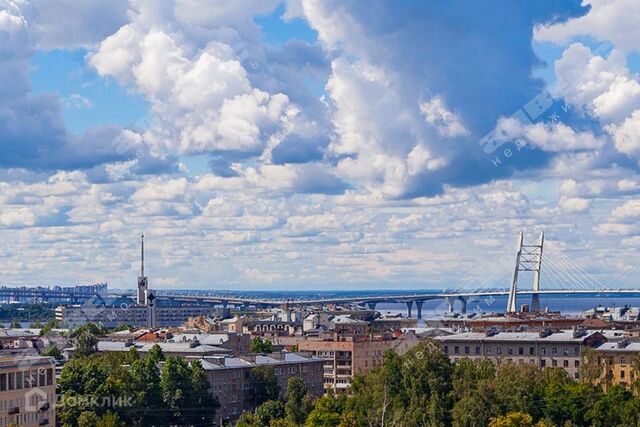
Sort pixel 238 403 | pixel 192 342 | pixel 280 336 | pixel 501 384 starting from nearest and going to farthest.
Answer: pixel 501 384, pixel 238 403, pixel 192 342, pixel 280 336

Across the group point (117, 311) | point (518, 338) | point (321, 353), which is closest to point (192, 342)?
point (321, 353)

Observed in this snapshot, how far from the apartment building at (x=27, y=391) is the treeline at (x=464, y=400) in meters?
8.33

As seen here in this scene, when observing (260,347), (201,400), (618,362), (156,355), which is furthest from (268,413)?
(260,347)

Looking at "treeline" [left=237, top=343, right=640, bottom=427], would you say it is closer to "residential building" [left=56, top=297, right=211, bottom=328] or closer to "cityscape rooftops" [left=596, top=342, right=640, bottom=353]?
"cityscape rooftops" [left=596, top=342, right=640, bottom=353]

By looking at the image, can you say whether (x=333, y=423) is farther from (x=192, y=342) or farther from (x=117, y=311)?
(x=117, y=311)

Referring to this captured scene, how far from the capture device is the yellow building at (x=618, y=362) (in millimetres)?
60469

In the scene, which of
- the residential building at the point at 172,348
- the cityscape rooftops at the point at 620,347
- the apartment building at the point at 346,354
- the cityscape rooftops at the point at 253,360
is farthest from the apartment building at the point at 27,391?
the apartment building at the point at 346,354

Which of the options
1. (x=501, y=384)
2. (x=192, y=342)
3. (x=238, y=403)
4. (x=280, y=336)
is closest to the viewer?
(x=501, y=384)

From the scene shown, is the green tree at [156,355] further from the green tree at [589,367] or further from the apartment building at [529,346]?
the green tree at [589,367]

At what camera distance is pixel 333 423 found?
48438mm

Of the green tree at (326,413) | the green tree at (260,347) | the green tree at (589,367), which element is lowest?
the green tree at (326,413)

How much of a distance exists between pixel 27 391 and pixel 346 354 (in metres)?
30.5

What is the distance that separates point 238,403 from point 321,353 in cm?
1267

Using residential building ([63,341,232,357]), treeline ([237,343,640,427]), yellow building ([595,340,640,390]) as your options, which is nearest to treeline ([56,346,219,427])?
treeline ([237,343,640,427])
